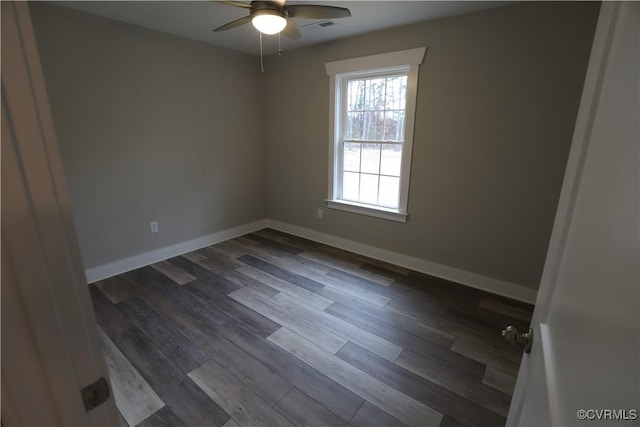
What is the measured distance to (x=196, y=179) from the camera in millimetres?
3557

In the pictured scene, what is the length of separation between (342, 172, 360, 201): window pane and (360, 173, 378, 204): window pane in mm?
67

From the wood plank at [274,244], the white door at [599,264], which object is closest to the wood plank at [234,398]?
the white door at [599,264]

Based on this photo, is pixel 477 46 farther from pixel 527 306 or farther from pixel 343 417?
pixel 343 417

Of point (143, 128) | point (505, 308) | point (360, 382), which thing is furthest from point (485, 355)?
point (143, 128)

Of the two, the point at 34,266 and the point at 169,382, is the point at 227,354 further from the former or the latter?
the point at 34,266

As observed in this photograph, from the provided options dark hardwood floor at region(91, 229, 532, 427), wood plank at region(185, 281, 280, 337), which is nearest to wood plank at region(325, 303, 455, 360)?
dark hardwood floor at region(91, 229, 532, 427)

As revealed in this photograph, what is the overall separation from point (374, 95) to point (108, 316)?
324 centimetres

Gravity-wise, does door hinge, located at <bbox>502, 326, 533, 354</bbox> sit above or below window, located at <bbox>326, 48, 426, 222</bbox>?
below

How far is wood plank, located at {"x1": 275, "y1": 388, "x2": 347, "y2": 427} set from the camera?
1507 millimetres

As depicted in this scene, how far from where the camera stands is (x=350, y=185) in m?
3.61

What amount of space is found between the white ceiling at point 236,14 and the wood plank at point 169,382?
2568 mm

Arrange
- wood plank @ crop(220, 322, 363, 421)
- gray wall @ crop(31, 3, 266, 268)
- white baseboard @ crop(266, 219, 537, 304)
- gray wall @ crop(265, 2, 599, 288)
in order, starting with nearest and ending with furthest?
wood plank @ crop(220, 322, 363, 421) → gray wall @ crop(265, 2, 599, 288) → gray wall @ crop(31, 3, 266, 268) → white baseboard @ crop(266, 219, 537, 304)

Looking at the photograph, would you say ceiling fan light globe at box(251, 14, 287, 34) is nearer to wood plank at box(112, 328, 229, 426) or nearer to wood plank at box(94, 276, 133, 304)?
wood plank at box(112, 328, 229, 426)

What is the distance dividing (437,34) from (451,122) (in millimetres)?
794
